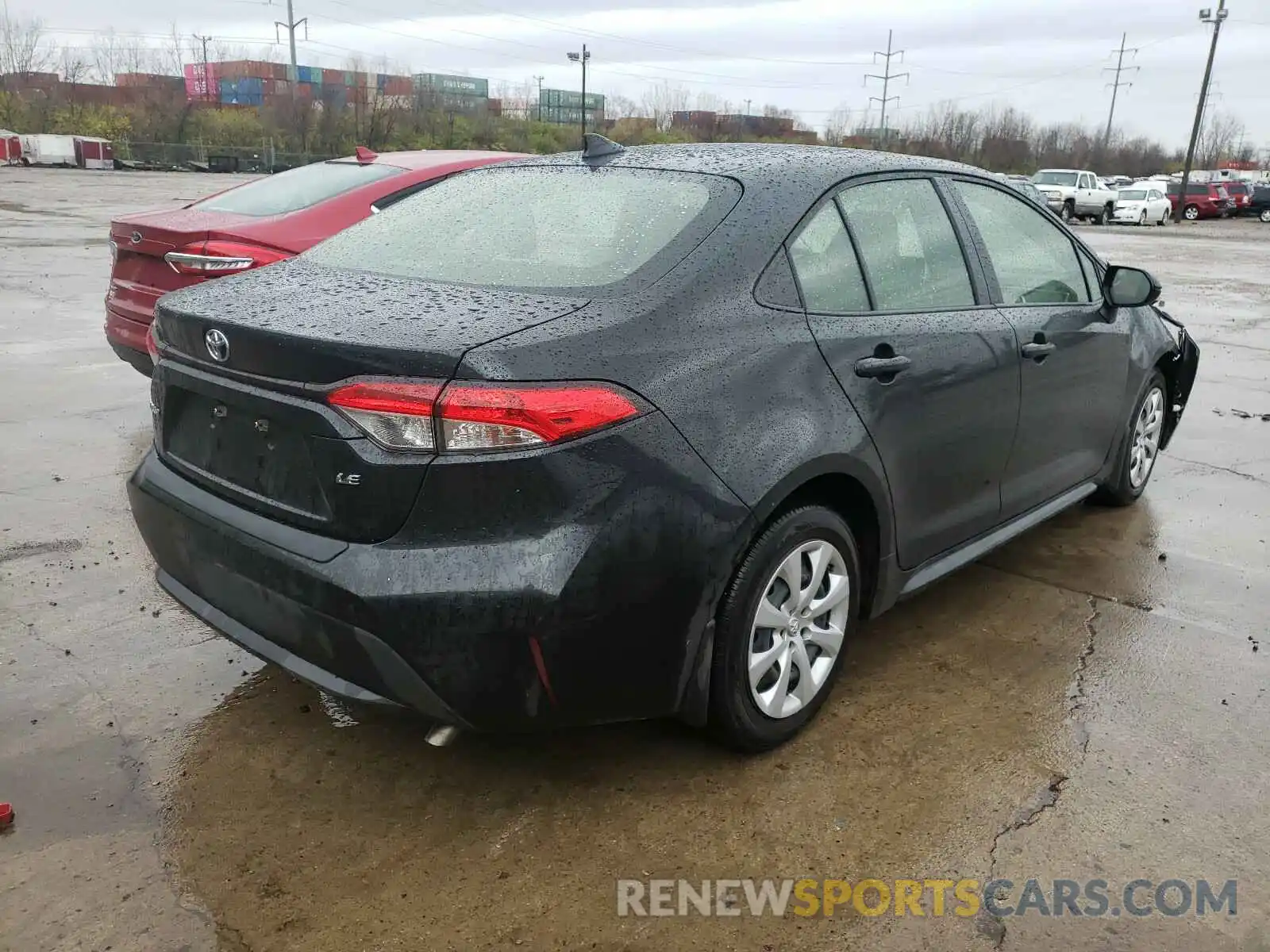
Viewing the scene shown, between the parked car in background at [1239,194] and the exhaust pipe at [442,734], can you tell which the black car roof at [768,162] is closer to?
the exhaust pipe at [442,734]

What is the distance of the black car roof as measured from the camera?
3.04m

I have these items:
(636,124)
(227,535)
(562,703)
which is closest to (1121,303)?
(562,703)

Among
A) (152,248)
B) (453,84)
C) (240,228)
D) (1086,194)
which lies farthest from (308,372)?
(453,84)

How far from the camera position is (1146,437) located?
16.7 feet

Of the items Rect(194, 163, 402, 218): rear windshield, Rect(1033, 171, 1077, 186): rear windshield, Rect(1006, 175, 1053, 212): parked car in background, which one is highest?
Rect(1006, 175, 1053, 212): parked car in background

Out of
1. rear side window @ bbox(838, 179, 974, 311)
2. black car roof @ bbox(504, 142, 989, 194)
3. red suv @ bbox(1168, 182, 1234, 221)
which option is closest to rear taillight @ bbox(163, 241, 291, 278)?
black car roof @ bbox(504, 142, 989, 194)

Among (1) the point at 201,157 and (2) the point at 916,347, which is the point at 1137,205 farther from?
(1) the point at 201,157

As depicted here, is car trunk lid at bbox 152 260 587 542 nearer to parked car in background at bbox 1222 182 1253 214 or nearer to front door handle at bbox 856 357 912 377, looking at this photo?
front door handle at bbox 856 357 912 377

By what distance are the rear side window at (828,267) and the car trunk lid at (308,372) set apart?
74cm

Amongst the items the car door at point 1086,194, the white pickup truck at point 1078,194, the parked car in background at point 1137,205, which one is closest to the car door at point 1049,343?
the white pickup truck at point 1078,194

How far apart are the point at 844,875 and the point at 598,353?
1364 mm

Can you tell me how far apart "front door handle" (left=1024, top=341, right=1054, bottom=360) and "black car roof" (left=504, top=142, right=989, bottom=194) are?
67 cm

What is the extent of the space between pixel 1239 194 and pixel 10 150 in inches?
2291

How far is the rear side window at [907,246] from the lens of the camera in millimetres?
3141
